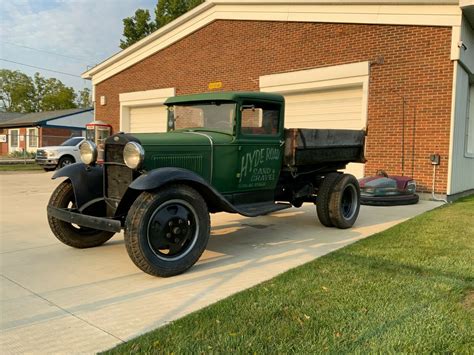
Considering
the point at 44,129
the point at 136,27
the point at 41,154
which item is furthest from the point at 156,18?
the point at 41,154

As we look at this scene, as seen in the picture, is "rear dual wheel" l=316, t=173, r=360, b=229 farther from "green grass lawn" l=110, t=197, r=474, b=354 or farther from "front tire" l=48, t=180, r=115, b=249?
"front tire" l=48, t=180, r=115, b=249

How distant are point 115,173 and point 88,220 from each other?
0.67m

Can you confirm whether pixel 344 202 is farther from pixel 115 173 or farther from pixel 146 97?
pixel 146 97

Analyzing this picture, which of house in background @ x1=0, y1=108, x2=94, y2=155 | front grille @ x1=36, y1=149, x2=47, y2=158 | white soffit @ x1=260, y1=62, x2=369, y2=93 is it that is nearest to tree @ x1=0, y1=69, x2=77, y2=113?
house in background @ x1=0, y1=108, x2=94, y2=155

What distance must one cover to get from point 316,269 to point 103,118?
639 inches

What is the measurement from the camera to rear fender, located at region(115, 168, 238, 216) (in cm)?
385

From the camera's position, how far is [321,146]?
242 inches

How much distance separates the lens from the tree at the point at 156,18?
34625 millimetres

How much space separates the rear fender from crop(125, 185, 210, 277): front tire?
0.10 m

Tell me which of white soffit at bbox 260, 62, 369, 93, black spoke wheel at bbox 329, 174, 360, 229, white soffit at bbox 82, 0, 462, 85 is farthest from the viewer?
white soffit at bbox 260, 62, 369, 93

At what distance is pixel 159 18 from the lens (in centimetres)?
3491

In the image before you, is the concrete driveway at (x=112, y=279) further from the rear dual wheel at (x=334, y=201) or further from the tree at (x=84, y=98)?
the tree at (x=84, y=98)

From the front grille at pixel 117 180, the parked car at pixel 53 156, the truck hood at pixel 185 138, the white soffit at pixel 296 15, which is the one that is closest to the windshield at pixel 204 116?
the truck hood at pixel 185 138

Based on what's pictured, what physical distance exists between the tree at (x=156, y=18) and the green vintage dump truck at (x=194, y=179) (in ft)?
103
